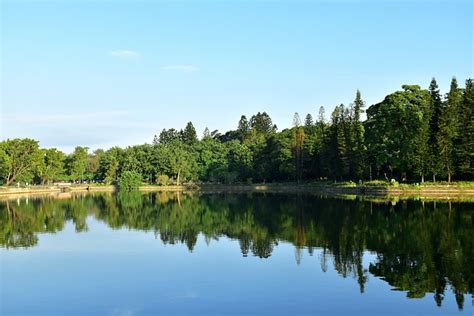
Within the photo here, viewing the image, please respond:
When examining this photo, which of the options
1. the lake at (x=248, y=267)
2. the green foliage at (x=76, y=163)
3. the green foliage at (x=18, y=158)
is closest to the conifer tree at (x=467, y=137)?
the lake at (x=248, y=267)

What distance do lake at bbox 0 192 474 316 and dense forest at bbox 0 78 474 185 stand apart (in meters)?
25.4

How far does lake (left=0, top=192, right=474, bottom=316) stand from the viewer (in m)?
14.4

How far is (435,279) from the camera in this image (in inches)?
654

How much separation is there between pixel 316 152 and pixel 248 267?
6714cm

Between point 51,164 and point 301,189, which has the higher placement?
point 51,164

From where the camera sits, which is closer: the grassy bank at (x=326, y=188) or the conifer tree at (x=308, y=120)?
the grassy bank at (x=326, y=188)

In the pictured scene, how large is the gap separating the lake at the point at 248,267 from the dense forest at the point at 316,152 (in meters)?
25.4

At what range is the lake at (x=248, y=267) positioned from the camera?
14367mm

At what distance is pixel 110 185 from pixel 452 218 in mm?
90534

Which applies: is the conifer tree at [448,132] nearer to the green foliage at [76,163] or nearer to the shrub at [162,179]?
the shrub at [162,179]

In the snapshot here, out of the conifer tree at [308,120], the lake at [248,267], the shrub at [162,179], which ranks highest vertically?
the conifer tree at [308,120]

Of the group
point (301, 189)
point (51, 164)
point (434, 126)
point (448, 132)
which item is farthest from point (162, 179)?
point (448, 132)

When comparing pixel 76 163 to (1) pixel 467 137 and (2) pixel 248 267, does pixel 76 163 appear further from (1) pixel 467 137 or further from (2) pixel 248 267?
(2) pixel 248 267

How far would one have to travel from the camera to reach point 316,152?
85.4m
